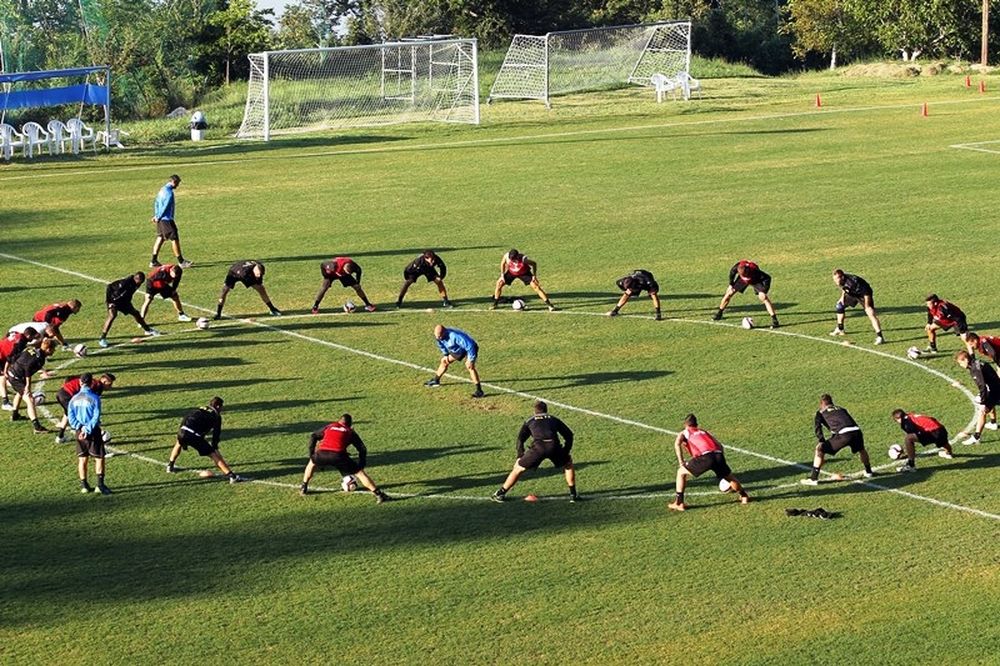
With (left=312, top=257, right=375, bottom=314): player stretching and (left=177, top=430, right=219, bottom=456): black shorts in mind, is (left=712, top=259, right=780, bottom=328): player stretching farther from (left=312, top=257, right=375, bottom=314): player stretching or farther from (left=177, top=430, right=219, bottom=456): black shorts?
(left=177, top=430, right=219, bottom=456): black shorts

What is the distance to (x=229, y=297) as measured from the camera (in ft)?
125

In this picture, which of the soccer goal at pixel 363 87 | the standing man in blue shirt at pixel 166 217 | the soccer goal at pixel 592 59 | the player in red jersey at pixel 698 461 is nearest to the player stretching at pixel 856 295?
the player in red jersey at pixel 698 461

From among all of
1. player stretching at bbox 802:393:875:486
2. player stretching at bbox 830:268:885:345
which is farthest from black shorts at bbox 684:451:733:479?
player stretching at bbox 830:268:885:345

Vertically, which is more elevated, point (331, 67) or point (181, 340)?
point (331, 67)

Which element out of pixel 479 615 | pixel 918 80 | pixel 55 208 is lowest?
pixel 479 615

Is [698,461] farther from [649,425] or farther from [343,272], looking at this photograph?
[343,272]

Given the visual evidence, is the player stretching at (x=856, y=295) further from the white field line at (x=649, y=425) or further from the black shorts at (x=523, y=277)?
the black shorts at (x=523, y=277)

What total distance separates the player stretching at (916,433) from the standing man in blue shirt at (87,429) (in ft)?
40.3

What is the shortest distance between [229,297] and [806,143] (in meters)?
30.1

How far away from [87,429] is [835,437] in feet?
37.2

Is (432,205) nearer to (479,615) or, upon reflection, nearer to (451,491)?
(451,491)

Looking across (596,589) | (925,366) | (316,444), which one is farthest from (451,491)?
(925,366)

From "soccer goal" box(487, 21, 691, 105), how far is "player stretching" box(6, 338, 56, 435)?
5212cm

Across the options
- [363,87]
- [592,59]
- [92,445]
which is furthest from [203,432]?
[592,59]
